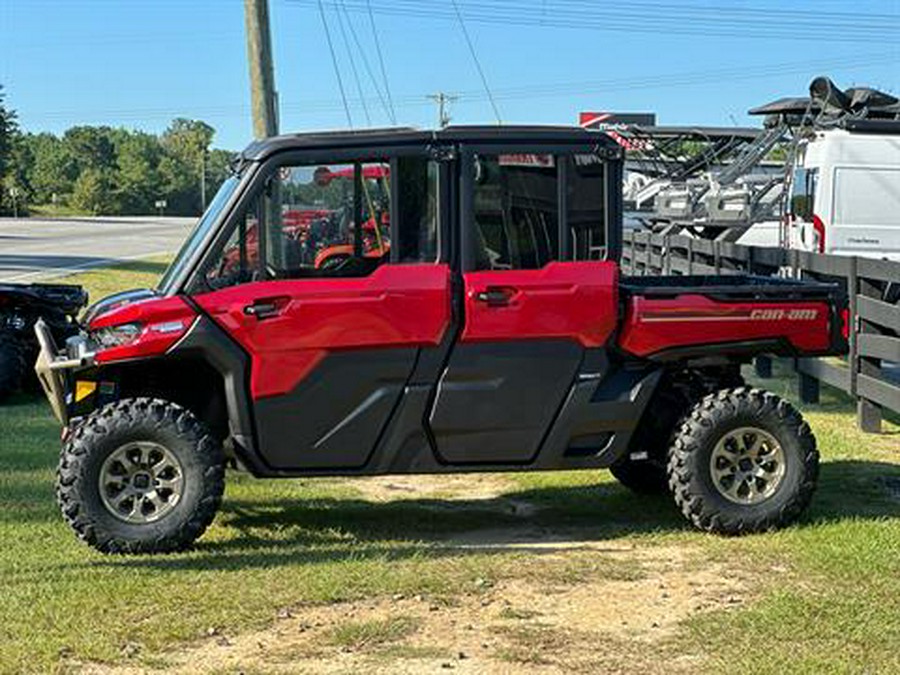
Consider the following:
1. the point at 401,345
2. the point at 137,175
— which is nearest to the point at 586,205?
the point at 401,345

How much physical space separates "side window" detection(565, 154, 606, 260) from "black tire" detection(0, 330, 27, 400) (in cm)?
637

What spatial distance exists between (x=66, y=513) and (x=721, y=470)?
10.9 ft

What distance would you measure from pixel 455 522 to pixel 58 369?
7.57 ft

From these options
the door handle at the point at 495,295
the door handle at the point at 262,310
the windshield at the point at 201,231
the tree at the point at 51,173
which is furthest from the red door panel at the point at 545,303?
the tree at the point at 51,173

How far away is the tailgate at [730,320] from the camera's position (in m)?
6.31

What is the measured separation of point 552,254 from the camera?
623 cm

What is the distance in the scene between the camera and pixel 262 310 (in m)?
6.00

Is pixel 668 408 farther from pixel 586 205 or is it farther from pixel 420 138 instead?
pixel 420 138

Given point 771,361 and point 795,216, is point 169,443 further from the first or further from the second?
point 795,216

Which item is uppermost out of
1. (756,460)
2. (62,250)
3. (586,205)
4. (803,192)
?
(803,192)

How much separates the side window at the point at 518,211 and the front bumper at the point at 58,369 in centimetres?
208

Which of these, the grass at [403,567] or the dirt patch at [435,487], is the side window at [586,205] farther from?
the dirt patch at [435,487]

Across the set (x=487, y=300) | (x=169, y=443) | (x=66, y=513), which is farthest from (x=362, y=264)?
(x=66, y=513)

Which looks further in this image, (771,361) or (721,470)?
(771,361)
